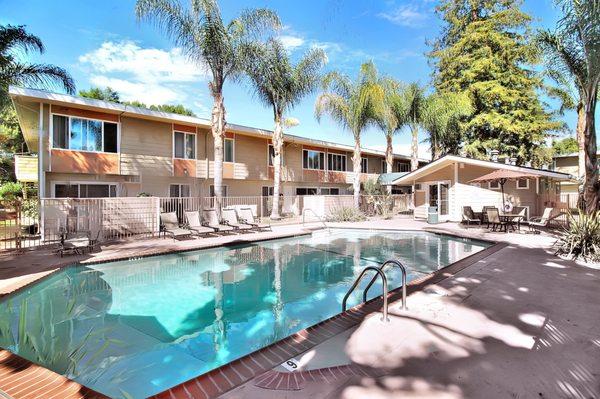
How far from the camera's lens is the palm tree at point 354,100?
2016 centimetres

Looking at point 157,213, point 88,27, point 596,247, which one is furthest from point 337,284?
point 88,27

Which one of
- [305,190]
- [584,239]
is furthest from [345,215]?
[584,239]

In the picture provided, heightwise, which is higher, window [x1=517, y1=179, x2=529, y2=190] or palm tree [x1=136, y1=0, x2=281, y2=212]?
palm tree [x1=136, y1=0, x2=281, y2=212]

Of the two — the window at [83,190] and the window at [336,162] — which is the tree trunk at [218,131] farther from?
the window at [336,162]

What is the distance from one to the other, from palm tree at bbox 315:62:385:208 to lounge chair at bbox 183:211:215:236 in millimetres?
10744

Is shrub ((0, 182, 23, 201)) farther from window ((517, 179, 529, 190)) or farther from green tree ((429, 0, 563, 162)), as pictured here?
window ((517, 179, 529, 190))

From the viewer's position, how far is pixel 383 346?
12.1 ft

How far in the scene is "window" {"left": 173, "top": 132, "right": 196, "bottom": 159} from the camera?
62.7 feet

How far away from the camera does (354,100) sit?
800 inches

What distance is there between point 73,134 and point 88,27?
5.46 m

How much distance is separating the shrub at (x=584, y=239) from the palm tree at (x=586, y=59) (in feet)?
3.81

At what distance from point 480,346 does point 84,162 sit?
692 inches

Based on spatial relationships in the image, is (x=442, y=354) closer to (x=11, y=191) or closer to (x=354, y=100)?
(x=354, y=100)

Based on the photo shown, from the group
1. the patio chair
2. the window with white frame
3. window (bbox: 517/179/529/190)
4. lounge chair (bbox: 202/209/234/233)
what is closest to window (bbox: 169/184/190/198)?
lounge chair (bbox: 202/209/234/233)
